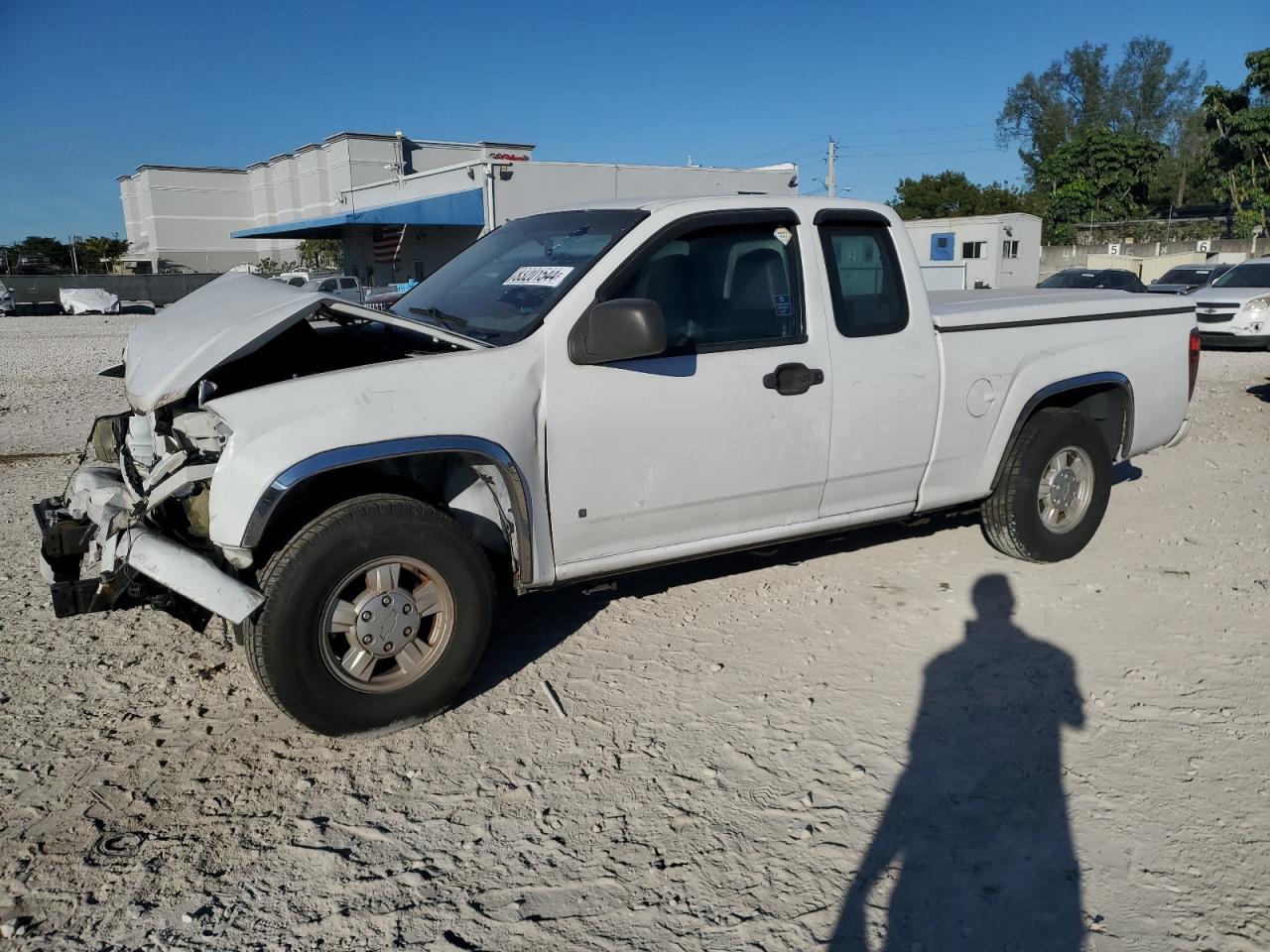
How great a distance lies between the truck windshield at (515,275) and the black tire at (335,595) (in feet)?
2.73

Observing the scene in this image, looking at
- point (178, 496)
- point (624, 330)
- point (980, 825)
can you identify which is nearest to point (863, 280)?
point (624, 330)

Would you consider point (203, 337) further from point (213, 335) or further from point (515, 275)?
point (515, 275)

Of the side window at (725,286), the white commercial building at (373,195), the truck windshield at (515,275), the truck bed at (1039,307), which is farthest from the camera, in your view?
the white commercial building at (373,195)

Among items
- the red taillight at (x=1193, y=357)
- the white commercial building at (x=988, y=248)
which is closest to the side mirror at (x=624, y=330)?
the red taillight at (x=1193, y=357)

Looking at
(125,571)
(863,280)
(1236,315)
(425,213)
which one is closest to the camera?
(125,571)

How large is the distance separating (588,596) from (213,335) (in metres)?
2.32

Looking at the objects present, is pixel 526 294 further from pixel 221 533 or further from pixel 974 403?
pixel 974 403

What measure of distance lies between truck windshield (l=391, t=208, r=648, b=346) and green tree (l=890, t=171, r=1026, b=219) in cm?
4989

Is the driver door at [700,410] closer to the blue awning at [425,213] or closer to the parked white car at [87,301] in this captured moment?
the blue awning at [425,213]

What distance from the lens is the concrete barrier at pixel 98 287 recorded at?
3922cm

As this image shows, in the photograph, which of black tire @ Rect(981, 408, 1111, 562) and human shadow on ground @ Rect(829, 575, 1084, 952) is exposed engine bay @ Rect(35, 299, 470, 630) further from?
black tire @ Rect(981, 408, 1111, 562)

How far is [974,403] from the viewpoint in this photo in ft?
15.9

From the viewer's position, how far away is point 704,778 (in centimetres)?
340

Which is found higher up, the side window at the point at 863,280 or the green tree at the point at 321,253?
the green tree at the point at 321,253
